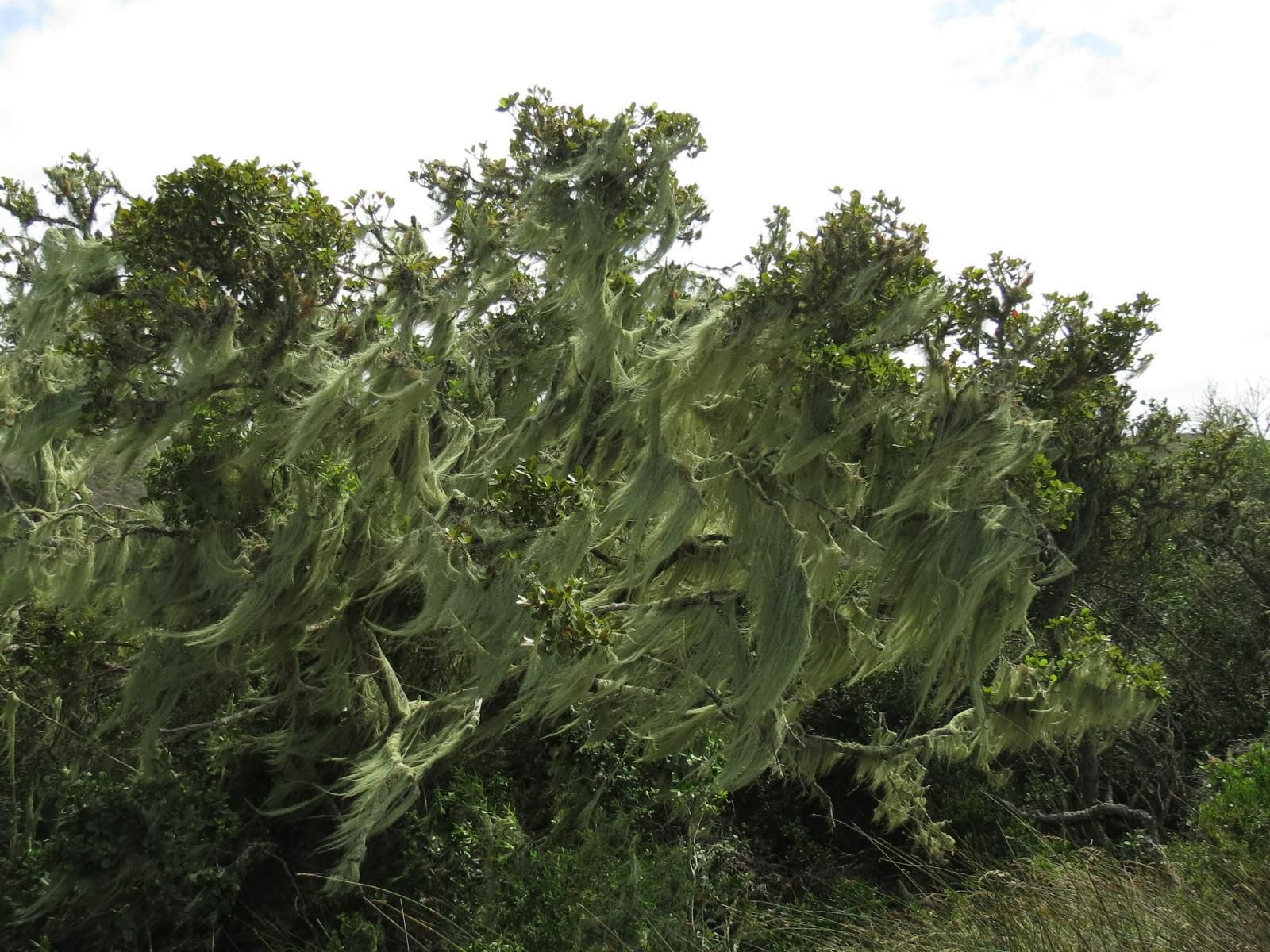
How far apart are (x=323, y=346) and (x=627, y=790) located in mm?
3027

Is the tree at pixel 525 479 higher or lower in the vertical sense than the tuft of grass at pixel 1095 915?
higher

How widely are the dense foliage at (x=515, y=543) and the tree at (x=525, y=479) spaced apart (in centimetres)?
2

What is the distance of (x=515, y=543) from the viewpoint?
4.59m

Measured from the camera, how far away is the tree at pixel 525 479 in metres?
4.41

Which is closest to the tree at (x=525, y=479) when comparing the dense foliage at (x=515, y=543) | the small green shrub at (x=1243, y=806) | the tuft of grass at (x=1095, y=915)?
the dense foliage at (x=515, y=543)

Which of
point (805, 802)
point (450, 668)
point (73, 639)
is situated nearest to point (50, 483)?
point (73, 639)

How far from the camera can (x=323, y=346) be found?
4992mm

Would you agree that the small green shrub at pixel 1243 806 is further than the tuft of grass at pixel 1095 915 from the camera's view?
Yes

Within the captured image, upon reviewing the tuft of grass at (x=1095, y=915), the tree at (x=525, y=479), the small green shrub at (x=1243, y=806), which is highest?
the tree at (x=525, y=479)

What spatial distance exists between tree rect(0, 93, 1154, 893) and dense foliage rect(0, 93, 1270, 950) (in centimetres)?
2

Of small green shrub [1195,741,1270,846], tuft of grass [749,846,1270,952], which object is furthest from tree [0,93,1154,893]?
tuft of grass [749,846,1270,952]

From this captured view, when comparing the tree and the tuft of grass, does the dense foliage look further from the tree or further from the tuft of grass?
the tuft of grass

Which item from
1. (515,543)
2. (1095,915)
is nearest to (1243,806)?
(1095,915)

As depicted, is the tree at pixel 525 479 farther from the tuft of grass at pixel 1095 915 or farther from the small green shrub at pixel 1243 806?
the tuft of grass at pixel 1095 915
